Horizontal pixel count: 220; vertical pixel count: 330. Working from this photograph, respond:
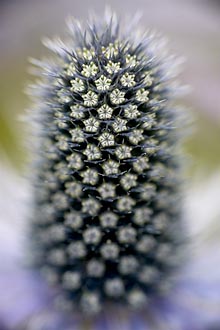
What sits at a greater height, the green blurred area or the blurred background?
the blurred background

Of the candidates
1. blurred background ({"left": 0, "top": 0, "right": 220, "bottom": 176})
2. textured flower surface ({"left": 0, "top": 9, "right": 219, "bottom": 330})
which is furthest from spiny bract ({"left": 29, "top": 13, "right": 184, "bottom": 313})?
blurred background ({"left": 0, "top": 0, "right": 220, "bottom": 176})

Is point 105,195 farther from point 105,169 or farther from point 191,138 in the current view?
point 191,138

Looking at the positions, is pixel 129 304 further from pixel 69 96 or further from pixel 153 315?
pixel 69 96

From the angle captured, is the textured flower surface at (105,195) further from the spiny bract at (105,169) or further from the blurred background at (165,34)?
the blurred background at (165,34)

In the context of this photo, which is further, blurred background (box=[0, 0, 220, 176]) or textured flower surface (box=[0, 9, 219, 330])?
blurred background (box=[0, 0, 220, 176])

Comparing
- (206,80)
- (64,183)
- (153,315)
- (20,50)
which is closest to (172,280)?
(153,315)

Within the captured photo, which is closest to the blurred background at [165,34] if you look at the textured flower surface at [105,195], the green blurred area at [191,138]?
the green blurred area at [191,138]

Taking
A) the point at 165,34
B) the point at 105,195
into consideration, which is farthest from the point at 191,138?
the point at 105,195

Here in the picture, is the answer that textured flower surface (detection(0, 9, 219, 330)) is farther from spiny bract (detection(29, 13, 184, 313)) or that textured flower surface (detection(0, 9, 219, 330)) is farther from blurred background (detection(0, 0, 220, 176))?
blurred background (detection(0, 0, 220, 176))
